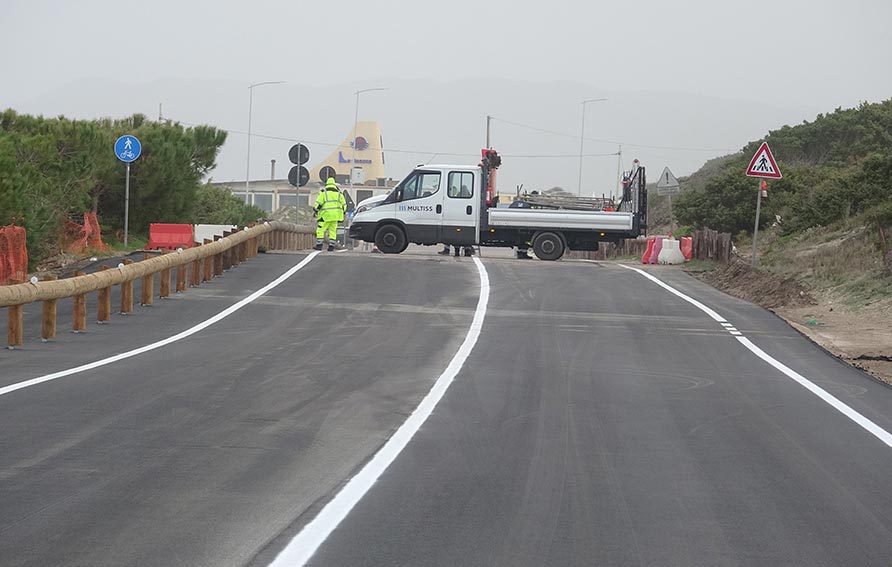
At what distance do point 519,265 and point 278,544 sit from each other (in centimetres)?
2228

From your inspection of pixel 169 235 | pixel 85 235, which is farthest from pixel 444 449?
pixel 85 235

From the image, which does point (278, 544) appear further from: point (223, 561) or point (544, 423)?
point (544, 423)

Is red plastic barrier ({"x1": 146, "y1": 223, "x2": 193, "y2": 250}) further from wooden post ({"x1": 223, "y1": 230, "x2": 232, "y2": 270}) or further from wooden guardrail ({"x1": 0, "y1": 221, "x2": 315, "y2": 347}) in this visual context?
wooden post ({"x1": 223, "y1": 230, "x2": 232, "y2": 270})

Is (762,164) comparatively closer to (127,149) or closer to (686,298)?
(686,298)

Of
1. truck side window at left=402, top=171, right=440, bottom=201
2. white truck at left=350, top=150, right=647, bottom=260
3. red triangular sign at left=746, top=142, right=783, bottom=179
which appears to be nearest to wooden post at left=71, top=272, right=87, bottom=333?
red triangular sign at left=746, top=142, right=783, bottom=179

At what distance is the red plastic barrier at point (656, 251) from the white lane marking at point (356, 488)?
19.7 m

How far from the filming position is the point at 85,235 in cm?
3111

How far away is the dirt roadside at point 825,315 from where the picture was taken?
52.9ft

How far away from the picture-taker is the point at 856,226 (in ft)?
95.1

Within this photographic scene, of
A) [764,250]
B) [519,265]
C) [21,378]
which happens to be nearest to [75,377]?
[21,378]

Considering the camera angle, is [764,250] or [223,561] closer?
[223,561]

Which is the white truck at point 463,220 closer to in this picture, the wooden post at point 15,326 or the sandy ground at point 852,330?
the sandy ground at point 852,330

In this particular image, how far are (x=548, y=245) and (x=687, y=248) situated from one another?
3.65m

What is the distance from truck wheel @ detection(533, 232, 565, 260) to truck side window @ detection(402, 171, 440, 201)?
10.1ft
